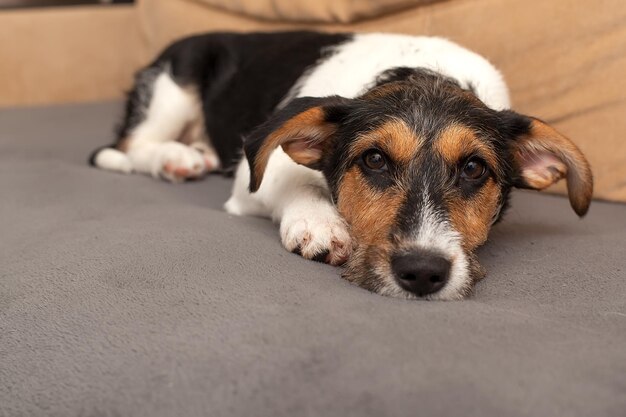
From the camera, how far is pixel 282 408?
1558 mm

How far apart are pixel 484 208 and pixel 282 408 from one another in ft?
3.85

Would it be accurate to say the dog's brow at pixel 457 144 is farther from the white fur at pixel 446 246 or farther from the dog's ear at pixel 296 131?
the dog's ear at pixel 296 131

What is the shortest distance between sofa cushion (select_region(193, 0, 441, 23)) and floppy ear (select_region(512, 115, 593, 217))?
1.58 metres

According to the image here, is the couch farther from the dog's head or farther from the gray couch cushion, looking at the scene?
the dog's head

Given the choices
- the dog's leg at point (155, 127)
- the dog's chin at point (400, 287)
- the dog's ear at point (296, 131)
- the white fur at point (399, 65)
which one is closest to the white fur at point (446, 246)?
the dog's chin at point (400, 287)

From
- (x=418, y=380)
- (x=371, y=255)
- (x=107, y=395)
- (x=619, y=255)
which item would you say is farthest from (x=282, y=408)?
(x=619, y=255)

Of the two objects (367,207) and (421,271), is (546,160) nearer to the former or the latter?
(367,207)

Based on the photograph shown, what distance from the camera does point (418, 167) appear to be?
232 centimetres

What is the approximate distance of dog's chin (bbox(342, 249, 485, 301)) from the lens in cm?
207

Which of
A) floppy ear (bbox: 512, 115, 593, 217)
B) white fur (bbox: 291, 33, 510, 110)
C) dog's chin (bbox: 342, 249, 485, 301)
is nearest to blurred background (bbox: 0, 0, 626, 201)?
white fur (bbox: 291, 33, 510, 110)

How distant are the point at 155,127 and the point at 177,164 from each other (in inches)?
23.7

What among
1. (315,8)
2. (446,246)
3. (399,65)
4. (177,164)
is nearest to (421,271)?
(446,246)

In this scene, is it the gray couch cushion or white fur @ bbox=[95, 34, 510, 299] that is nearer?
the gray couch cushion

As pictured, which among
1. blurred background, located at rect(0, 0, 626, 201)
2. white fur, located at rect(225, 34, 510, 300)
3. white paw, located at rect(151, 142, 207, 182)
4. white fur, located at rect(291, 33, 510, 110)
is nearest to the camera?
white fur, located at rect(225, 34, 510, 300)
